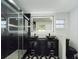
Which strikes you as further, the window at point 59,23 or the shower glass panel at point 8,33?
the window at point 59,23

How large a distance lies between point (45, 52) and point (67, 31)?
1.20 metres

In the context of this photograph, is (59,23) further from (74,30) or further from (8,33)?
(8,33)

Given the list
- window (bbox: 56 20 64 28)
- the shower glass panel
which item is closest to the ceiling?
the shower glass panel

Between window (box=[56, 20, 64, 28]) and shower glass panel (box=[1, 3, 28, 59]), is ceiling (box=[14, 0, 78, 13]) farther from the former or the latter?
window (box=[56, 20, 64, 28])

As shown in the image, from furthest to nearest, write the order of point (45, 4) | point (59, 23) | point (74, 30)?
1. point (59, 23)
2. point (74, 30)
3. point (45, 4)

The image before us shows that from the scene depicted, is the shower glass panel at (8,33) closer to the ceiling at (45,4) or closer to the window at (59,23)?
the ceiling at (45,4)

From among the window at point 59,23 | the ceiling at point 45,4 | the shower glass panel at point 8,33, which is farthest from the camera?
the window at point 59,23

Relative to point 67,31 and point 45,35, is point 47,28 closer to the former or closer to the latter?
point 45,35

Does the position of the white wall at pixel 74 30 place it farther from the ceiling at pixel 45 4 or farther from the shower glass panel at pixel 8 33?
the shower glass panel at pixel 8 33

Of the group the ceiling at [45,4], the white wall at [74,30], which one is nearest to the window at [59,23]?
the white wall at [74,30]

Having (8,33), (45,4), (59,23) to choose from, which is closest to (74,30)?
(59,23)

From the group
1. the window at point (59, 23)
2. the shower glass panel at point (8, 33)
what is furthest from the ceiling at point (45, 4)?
the window at point (59, 23)

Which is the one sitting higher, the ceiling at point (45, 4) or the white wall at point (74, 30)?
the ceiling at point (45, 4)

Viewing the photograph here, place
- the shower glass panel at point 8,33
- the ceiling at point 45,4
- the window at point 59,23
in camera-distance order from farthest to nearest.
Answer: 1. the window at point 59,23
2. the ceiling at point 45,4
3. the shower glass panel at point 8,33
